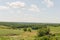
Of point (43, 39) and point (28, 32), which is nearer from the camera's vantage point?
point (43, 39)

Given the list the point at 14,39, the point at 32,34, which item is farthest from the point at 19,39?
the point at 32,34

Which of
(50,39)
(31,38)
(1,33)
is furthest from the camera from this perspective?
(1,33)

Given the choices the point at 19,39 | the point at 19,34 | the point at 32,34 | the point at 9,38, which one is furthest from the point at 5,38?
the point at 32,34

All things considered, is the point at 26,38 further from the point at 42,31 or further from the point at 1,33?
the point at 1,33

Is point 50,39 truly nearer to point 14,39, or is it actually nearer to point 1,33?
point 14,39

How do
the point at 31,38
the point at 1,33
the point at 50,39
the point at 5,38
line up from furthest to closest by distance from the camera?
the point at 1,33 < the point at 31,38 < the point at 5,38 < the point at 50,39

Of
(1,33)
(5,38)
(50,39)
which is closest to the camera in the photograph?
(50,39)

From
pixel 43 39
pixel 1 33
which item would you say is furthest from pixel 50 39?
pixel 1 33

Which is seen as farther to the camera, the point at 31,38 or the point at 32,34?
the point at 32,34
